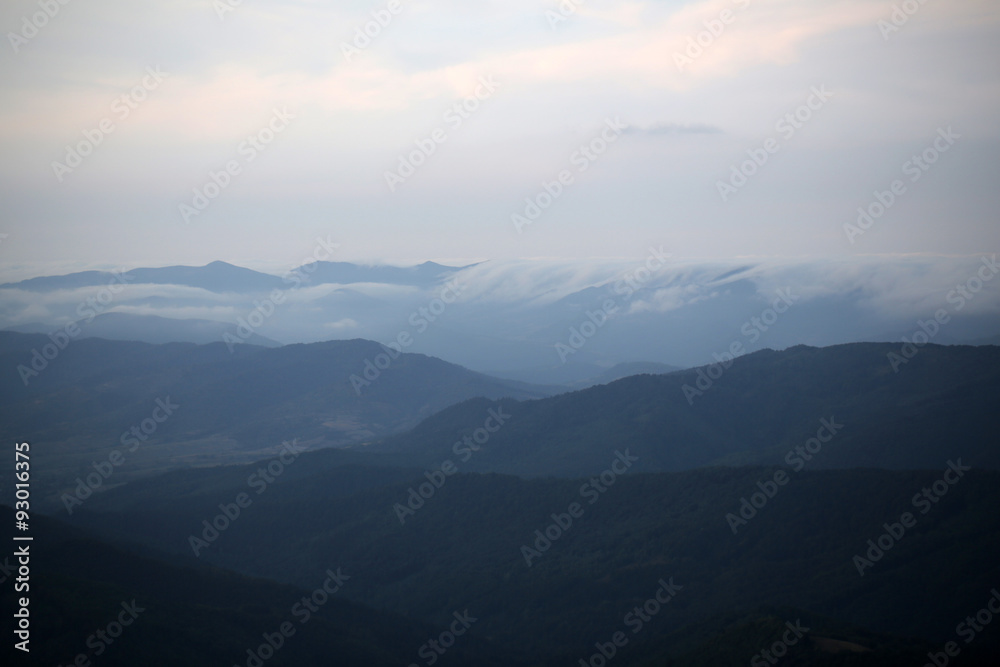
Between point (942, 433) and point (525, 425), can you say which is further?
point (525, 425)

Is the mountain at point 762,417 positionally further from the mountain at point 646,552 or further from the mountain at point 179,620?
the mountain at point 179,620

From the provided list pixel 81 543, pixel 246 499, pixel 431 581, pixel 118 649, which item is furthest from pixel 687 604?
pixel 246 499

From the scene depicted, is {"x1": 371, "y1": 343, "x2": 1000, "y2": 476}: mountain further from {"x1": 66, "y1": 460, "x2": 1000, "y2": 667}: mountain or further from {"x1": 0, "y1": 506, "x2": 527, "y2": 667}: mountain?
{"x1": 0, "y1": 506, "x2": 527, "y2": 667}: mountain

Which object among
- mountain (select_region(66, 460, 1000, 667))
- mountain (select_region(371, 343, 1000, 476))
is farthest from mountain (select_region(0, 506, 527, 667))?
mountain (select_region(371, 343, 1000, 476))

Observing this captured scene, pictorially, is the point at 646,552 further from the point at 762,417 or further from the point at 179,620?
the point at 762,417

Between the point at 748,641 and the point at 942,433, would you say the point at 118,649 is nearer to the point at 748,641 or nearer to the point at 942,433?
the point at 748,641

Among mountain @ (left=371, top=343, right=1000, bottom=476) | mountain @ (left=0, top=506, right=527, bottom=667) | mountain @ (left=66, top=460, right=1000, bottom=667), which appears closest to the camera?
mountain @ (left=0, top=506, right=527, bottom=667)

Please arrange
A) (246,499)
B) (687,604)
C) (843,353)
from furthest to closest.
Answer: (843,353) → (246,499) → (687,604)

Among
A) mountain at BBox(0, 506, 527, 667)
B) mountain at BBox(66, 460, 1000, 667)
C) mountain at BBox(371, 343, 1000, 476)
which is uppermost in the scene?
mountain at BBox(0, 506, 527, 667)
